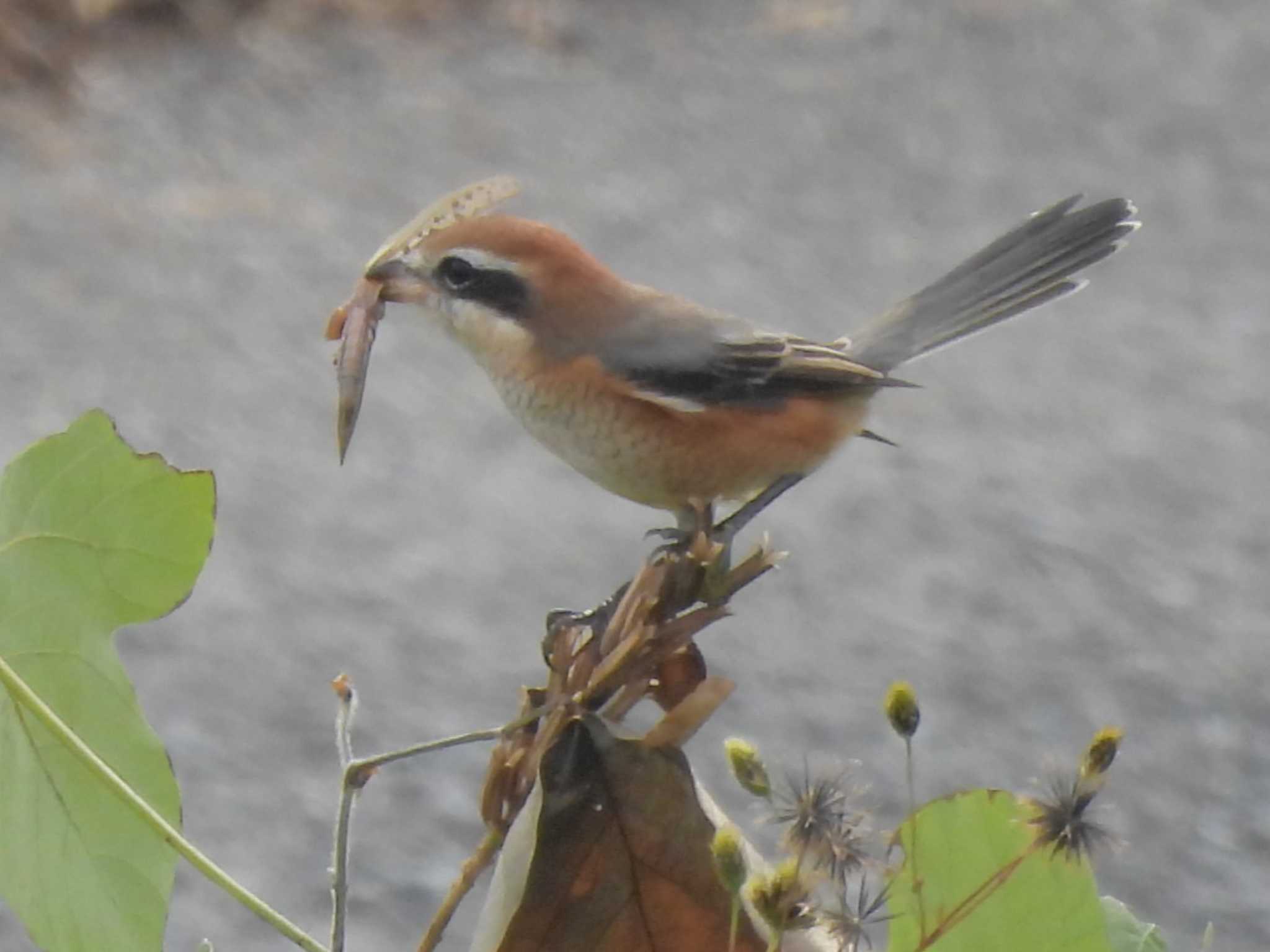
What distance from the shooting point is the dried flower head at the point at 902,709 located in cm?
120

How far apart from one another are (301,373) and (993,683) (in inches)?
117

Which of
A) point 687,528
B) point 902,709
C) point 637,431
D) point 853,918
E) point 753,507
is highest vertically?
point 637,431

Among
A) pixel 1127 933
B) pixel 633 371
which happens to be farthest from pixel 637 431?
pixel 1127 933

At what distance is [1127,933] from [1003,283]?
172 centimetres

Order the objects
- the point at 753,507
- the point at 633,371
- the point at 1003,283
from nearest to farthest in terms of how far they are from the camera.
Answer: the point at 753,507, the point at 633,371, the point at 1003,283

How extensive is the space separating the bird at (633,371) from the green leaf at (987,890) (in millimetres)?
803

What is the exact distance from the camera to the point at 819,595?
6.76m

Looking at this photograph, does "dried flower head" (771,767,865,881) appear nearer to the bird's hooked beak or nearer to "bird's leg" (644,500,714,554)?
"bird's leg" (644,500,714,554)

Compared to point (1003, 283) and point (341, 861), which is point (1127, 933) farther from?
point (1003, 283)

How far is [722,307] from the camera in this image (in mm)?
8047

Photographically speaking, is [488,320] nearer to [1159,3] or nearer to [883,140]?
[883,140]

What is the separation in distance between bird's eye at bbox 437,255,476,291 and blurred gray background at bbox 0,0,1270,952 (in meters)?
3.45

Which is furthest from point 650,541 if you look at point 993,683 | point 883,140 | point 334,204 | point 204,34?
point 204,34

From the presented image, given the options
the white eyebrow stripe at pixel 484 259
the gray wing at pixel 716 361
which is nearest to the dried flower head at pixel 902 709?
the white eyebrow stripe at pixel 484 259
